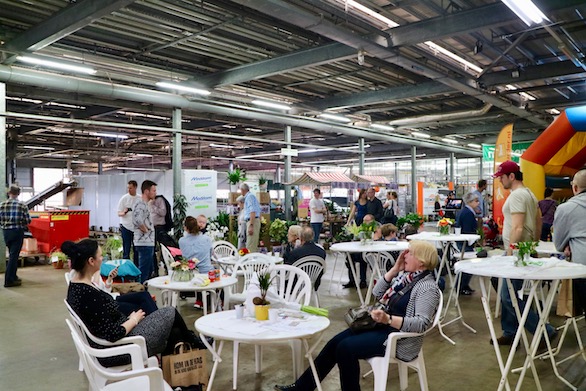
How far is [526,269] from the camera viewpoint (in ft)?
9.59

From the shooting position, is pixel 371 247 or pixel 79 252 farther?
pixel 371 247

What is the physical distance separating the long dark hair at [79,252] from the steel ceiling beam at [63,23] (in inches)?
123

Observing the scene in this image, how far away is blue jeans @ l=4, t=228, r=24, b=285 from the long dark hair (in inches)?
204

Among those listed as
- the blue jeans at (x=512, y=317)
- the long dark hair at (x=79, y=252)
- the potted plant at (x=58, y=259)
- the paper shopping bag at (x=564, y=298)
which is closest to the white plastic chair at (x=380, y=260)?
the blue jeans at (x=512, y=317)

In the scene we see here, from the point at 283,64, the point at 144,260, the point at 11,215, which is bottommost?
the point at 144,260

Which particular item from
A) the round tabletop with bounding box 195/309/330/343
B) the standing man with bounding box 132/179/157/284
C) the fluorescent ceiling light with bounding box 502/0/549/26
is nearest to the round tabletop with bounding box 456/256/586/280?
the round tabletop with bounding box 195/309/330/343

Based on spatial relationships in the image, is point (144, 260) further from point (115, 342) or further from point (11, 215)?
point (115, 342)

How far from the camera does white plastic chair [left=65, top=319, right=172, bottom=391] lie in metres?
2.14

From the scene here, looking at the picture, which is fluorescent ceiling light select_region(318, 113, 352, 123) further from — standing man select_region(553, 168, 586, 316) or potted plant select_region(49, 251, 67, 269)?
standing man select_region(553, 168, 586, 316)

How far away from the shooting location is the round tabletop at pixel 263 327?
248cm

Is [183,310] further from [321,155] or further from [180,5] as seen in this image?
[321,155]

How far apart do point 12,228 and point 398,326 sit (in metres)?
6.69

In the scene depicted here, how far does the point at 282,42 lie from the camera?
7.23 meters

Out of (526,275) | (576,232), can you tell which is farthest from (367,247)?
(526,275)
